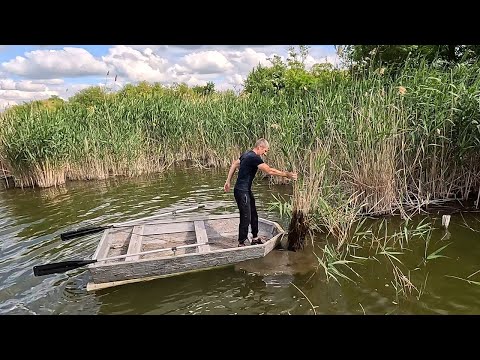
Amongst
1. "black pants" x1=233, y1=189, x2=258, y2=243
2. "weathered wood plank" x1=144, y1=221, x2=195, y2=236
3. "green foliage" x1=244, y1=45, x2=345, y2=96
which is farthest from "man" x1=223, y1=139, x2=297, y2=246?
"green foliage" x1=244, y1=45, x2=345, y2=96

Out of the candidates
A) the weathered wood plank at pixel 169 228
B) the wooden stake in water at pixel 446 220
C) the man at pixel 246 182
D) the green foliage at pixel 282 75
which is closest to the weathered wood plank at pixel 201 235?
the weathered wood plank at pixel 169 228

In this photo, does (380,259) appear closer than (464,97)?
Yes

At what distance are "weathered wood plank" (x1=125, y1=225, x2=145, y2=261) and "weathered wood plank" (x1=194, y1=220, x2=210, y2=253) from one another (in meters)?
0.81

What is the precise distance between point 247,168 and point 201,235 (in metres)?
1.20

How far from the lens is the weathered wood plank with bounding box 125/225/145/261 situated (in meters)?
5.29

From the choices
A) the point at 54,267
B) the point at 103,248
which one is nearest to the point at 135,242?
the point at 103,248

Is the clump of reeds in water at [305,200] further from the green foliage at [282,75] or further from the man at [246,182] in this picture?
the green foliage at [282,75]
